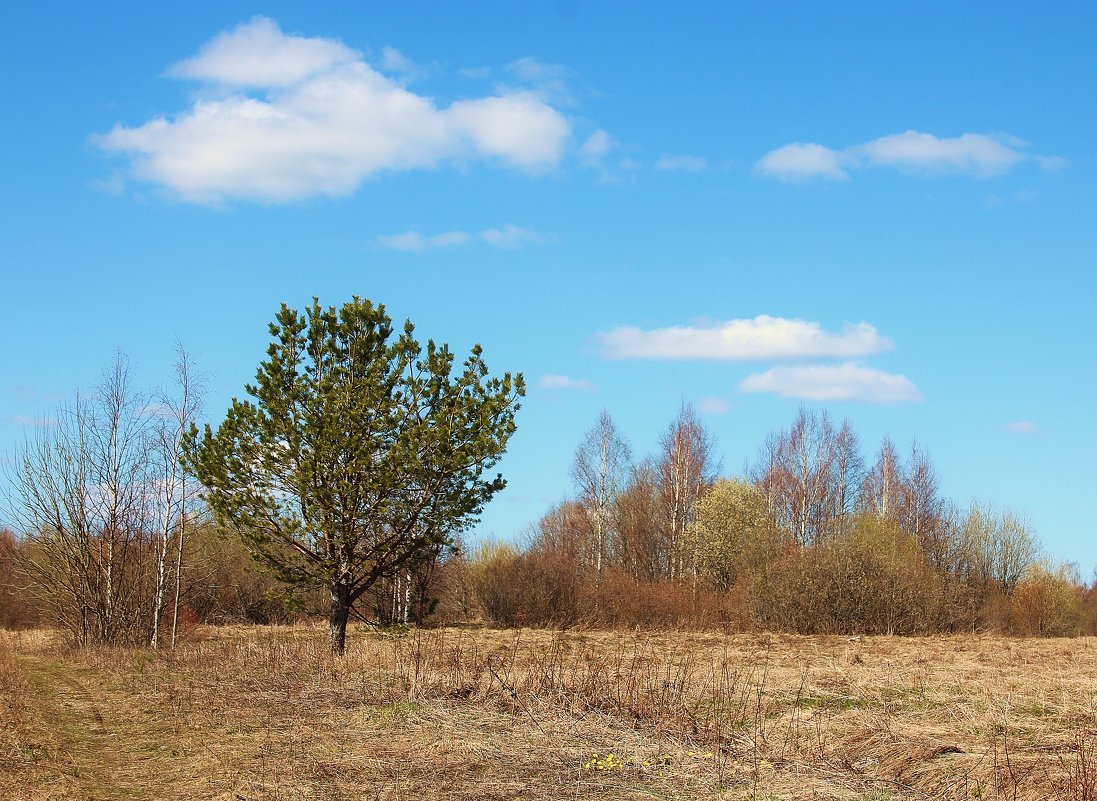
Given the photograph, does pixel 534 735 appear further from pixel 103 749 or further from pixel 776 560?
pixel 776 560

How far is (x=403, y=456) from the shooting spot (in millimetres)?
17016

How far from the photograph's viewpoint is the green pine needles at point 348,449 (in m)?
17.2

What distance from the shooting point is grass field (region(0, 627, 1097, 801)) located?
23.0ft

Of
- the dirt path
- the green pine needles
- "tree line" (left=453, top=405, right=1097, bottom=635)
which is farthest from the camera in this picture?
"tree line" (left=453, top=405, right=1097, bottom=635)

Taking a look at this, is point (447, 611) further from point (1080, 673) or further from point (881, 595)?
point (1080, 673)

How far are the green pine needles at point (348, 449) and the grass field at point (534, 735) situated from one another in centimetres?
329

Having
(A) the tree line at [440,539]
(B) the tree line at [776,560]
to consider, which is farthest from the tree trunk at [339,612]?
(B) the tree line at [776,560]

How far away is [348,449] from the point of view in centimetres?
1722

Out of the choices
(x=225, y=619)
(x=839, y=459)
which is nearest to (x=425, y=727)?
(x=225, y=619)

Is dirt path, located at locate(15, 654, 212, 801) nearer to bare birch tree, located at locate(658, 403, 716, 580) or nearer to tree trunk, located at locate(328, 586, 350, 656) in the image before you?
tree trunk, located at locate(328, 586, 350, 656)

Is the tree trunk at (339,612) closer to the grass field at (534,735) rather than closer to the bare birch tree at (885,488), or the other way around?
the grass field at (534,735)

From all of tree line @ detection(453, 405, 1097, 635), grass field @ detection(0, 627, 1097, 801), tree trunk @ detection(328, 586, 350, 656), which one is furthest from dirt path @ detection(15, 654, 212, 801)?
tree line @ detection(453, 405, 1097, 635)

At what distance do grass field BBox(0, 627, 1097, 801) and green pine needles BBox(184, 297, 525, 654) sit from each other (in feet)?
10.8

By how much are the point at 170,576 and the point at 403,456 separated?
401 inches
